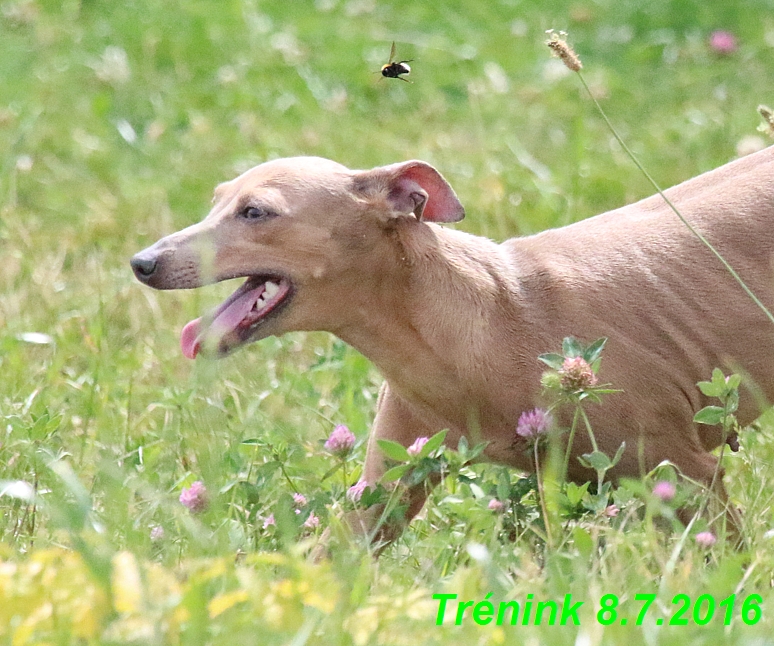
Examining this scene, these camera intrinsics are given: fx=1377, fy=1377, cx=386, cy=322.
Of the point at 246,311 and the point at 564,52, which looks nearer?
the point at 564,52

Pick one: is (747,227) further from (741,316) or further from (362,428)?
(362,428)

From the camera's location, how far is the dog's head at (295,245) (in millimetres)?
3613

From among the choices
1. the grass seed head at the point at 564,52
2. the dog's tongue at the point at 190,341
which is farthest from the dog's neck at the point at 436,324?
the grass seed head at the point at 564,52

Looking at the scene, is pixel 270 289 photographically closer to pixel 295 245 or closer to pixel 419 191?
pixel 295 245

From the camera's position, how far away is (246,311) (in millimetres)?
3658

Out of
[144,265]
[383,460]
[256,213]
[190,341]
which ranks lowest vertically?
[383,460]

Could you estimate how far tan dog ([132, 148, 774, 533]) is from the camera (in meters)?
3.58

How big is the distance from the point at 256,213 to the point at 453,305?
580 mm

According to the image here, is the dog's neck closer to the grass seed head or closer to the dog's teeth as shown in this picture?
the dog's teeth

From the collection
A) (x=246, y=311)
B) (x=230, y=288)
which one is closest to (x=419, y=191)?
(x=246, y=311)

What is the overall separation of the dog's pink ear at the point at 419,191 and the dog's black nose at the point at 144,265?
63 centimetres

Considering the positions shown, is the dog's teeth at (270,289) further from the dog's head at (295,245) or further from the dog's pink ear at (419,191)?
the dog's pink ear at (419,191)

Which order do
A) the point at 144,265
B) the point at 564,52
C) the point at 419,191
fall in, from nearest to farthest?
the point at 564,52 < the point at 144,265 < the point at 419,191

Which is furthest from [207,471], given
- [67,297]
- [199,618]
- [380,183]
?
[67,297]
